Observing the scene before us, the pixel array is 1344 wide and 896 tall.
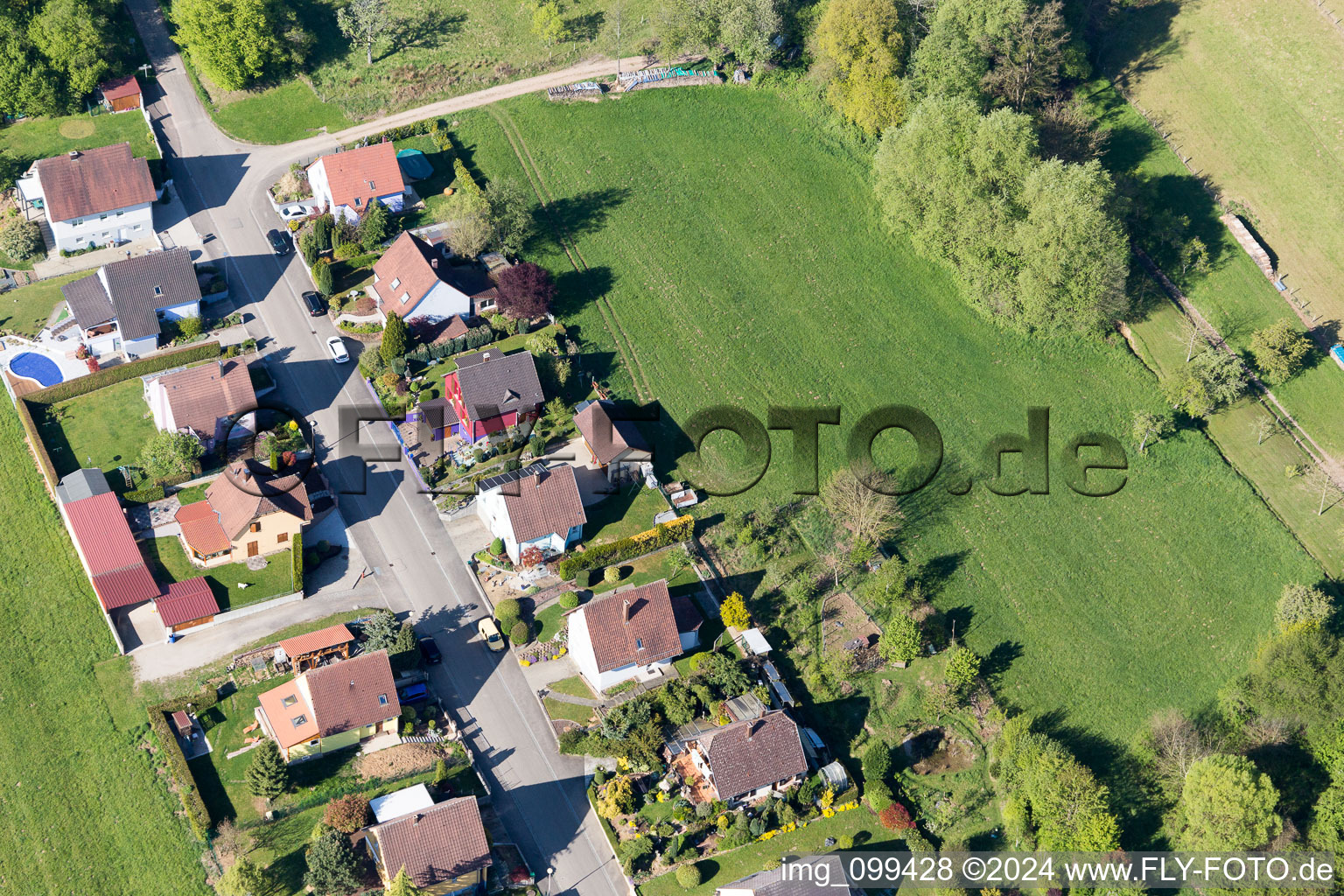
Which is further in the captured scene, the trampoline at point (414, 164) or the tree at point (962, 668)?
the trampoline at point (414, 164)

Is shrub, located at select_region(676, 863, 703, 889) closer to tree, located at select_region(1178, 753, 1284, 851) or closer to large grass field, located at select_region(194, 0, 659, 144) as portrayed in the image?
tree, located at select_region(1178, 753, 1284, 851)

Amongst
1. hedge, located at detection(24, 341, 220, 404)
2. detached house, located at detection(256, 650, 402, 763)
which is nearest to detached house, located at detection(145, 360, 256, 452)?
hedge, located at detection(24, 341, 220, 404)

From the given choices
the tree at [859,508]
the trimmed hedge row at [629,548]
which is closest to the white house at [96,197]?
the trimmed hedge row at [629,548]

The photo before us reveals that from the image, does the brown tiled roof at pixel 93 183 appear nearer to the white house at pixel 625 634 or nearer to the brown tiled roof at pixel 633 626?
the white house at pixel 625 634

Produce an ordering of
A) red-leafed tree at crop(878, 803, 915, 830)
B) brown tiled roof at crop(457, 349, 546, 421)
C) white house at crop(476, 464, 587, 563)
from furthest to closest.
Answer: brown tiled roof at crop(457, 349, 546, 421), white house at crop(476, 464, 587, 563), red-leafed tree at crop(878, 803, 915, 830)

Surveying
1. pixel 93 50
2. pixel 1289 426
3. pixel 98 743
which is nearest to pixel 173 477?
pixel 98 743

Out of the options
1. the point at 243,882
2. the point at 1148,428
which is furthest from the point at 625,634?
the point at 1148,428

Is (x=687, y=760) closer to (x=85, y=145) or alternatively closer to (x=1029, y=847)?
(x=1029, y=847)

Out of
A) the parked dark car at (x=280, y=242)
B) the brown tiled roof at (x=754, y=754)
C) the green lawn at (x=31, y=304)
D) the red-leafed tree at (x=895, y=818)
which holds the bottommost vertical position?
the red-leafed tree at (x=895, y=818)
